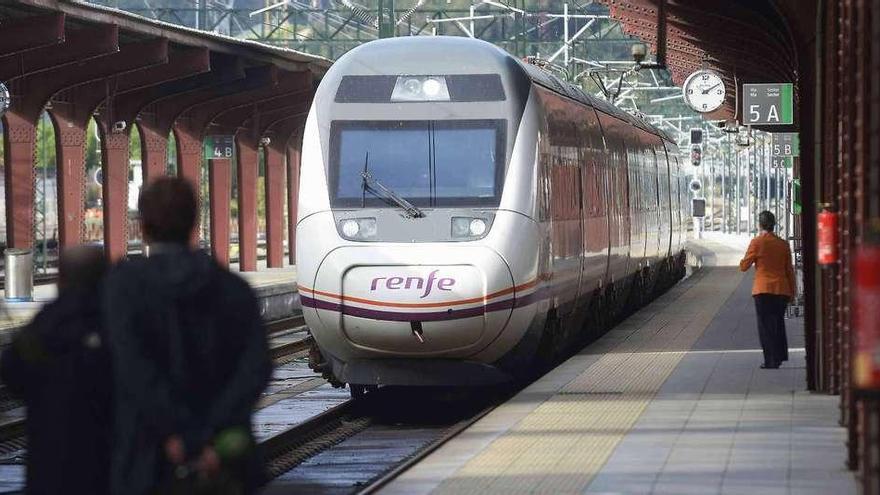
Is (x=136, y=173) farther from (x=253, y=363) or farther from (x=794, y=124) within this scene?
(x=253, y=363)

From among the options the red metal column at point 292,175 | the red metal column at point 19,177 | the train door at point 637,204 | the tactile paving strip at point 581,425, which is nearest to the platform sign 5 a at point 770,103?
the tactile paving strip at point 581,425

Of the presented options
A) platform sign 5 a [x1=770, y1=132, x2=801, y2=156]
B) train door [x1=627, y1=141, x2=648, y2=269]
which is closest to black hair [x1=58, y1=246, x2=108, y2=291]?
train door [x1=627, y1=141, x2=648, y2=269]

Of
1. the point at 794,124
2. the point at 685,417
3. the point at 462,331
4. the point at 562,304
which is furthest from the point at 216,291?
the point at 794,124

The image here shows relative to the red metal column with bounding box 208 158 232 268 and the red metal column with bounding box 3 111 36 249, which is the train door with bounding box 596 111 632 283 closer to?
the red metal column with bounding box 3 111 36 249

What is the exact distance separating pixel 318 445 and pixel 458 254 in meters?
1.86

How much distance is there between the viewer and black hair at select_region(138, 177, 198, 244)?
5734mm

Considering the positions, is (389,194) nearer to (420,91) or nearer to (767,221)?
(420,91)

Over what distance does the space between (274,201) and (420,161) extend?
92.2 feet

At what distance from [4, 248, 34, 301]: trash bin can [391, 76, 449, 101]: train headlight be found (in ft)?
43.2

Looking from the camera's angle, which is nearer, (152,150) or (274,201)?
(152,150)

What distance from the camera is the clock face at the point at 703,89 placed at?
2931 centimetres

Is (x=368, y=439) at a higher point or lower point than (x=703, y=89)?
lower

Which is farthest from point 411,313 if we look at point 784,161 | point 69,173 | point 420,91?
point 69,173

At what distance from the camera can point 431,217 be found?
1523 centimetres
